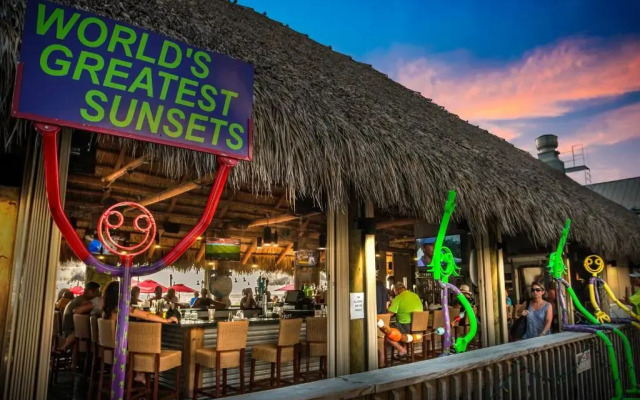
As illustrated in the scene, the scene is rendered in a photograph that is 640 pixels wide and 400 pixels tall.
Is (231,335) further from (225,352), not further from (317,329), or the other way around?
(317,329)

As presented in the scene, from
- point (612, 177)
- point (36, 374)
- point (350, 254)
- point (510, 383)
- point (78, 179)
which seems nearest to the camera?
point (36, 374)

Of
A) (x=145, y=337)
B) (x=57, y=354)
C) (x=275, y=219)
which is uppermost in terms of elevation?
(x=275, y=219)

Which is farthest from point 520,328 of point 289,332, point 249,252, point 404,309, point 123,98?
point 249,252

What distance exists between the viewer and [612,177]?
34.9 meters

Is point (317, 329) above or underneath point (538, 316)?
underneath

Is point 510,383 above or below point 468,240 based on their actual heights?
below

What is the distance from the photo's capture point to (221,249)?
9.84 m

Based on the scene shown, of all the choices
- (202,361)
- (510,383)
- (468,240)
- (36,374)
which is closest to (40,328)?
(36,374)

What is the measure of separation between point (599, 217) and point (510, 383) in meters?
7.35

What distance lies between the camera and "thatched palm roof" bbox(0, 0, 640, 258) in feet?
11.5

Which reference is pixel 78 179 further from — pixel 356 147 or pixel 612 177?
pixel 612 177

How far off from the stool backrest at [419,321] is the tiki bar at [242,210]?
0.04m

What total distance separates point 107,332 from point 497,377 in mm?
3881

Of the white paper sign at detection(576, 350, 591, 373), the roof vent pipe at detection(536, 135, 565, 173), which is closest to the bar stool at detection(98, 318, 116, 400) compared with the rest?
A: the white paper sign at detection(576, 350, 591, 373)
